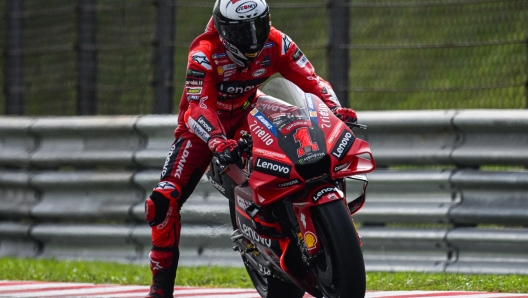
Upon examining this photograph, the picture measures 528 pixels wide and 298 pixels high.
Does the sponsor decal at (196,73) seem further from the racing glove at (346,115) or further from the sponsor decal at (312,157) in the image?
the sponsor decal at (312,157)

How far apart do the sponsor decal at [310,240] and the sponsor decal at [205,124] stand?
3.21 feet

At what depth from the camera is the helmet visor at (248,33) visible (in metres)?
5.43

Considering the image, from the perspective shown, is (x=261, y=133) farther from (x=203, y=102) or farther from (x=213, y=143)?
(x=203, y=102)

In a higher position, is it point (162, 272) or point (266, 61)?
point (266, 61)

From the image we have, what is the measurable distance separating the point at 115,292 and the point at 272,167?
2.12 meters

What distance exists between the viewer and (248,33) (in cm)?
544

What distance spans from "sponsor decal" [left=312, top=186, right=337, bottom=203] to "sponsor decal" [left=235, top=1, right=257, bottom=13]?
119 cm

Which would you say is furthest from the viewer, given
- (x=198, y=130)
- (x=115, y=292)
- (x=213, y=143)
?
(x=115, y=292)

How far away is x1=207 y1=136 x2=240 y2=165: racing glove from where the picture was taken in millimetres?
5031

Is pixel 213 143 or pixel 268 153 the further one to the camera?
pixel 213 143

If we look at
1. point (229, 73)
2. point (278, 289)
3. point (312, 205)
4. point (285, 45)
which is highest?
point (285, 45)

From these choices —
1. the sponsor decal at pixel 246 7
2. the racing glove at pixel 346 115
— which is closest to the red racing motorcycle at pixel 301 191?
the racing glove at pixel 346 115

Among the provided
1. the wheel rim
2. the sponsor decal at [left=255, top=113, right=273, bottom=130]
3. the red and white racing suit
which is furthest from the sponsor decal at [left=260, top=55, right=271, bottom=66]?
the wheel rim

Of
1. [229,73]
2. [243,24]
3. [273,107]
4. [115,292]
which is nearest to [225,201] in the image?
[115,292]
